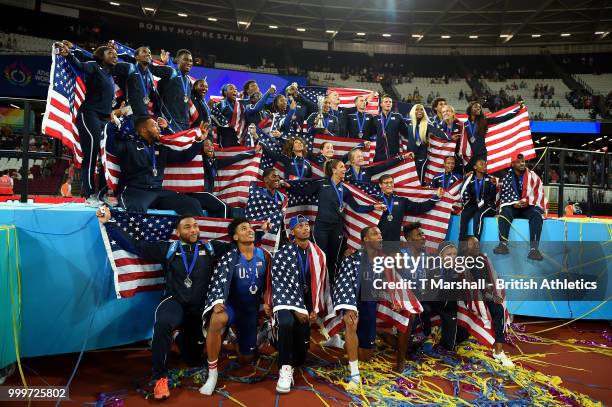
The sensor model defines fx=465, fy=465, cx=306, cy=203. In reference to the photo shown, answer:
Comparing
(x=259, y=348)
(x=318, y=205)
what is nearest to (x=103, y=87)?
(x=318, y=205)

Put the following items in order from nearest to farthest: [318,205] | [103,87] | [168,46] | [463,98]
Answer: [103,87] < [318,205] < [168,46] < [463,98]

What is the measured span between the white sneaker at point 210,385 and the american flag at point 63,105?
10.7ft

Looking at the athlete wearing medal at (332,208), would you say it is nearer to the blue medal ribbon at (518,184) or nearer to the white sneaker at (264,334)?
the white sneaker at (264,334)

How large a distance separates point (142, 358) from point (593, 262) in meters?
7.06

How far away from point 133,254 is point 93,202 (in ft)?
3.52

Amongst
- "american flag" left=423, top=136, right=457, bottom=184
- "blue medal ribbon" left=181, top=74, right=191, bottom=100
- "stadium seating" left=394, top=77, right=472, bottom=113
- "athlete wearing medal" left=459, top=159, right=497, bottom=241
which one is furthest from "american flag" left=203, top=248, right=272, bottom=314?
"stadium seating" left=394, top=77, right=472, bottom=113

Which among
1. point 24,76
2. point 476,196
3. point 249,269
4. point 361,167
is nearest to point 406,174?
point 361,167

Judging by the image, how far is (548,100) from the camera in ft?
98.3

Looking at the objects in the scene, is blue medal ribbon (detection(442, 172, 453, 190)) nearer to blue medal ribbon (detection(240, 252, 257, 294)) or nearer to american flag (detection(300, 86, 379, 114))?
blue medal ribbon (detection(240, 252, 257, 294))

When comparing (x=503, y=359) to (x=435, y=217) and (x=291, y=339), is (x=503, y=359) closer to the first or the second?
(x=435, y=217)

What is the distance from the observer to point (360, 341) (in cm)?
547

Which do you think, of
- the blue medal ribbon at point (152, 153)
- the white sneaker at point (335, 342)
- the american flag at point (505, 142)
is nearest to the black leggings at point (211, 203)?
the blue medal ribbon at point (152, 153)

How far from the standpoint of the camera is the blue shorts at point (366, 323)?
5.39 meters

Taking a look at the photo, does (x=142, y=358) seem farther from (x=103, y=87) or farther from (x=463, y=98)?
(x=463, y=98)
